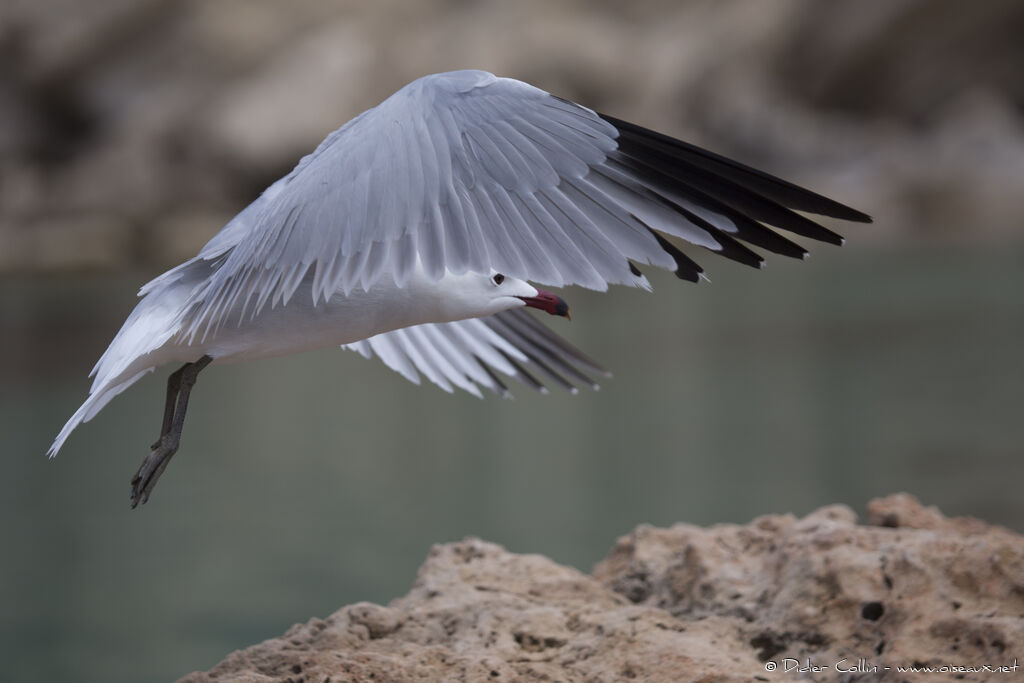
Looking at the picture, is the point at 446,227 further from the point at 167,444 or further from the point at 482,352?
the point at 482,352

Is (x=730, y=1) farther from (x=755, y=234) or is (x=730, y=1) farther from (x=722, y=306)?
(x=755, y=234)

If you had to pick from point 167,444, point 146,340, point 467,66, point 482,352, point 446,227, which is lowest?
point 167,444

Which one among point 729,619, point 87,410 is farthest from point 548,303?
point 87,410

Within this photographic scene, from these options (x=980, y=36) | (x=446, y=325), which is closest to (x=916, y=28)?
(x=980, y=36)

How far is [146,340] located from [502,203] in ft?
1.74

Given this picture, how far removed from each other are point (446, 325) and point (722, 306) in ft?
16.2

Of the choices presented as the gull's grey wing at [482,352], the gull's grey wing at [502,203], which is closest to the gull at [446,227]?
the gull's grey wing at [502,203]

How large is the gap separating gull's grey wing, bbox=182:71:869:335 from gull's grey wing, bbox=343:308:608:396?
0.52m

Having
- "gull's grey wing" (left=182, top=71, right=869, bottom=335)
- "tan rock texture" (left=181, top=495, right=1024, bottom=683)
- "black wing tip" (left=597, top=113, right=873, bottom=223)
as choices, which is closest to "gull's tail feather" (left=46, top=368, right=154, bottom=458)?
"gull's grey wing" (left=182, top=71, right=869, bottom=335)

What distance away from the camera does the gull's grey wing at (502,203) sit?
4.33ft

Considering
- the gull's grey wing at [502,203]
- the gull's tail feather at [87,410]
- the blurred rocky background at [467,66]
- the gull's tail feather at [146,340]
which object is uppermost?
the blurred rocky background at [467,66]

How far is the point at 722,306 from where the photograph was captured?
678cm

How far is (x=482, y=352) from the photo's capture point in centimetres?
202

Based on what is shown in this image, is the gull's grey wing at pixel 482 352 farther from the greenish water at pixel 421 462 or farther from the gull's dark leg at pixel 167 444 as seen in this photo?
the greenish water at pixel 421 462
